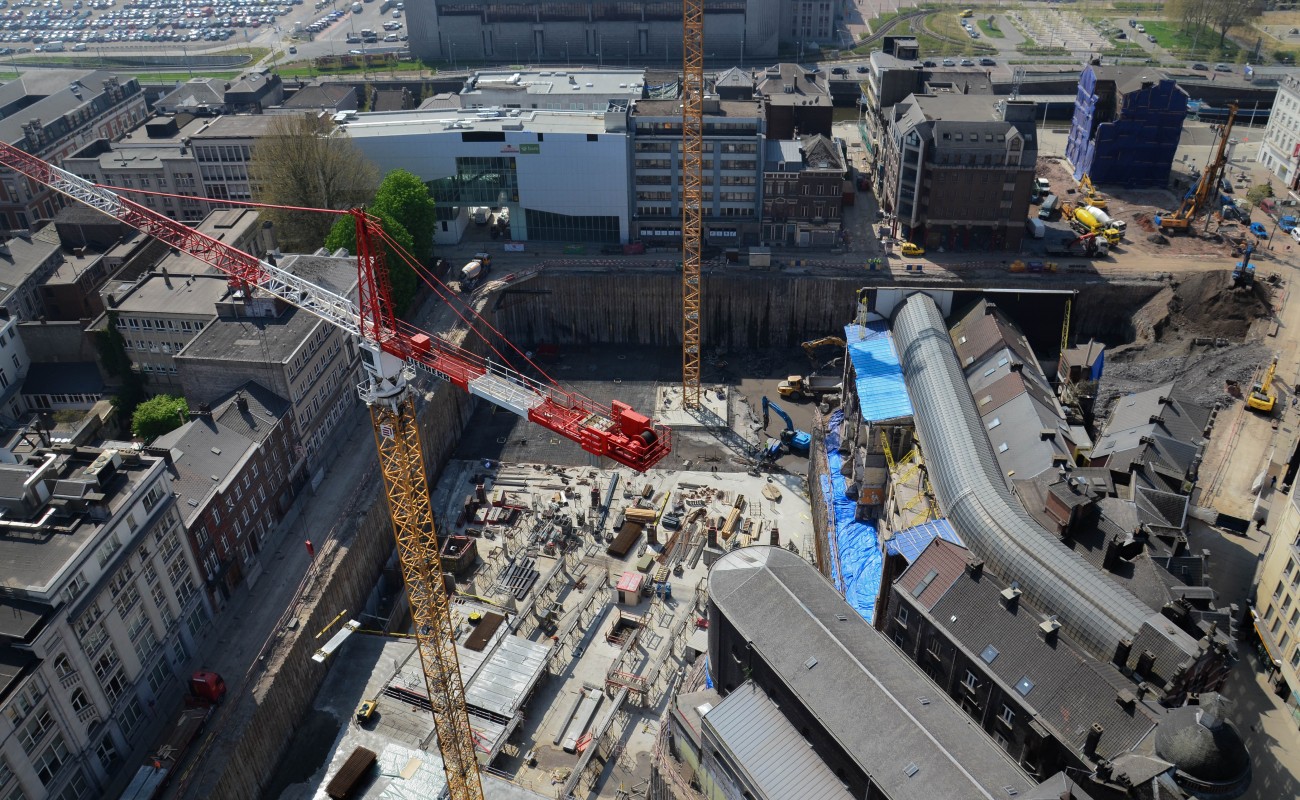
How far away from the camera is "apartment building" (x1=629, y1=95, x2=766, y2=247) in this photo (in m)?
125

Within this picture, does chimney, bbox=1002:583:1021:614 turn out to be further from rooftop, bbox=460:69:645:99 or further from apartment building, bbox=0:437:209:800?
rooftop, bbox=460:69:645:99

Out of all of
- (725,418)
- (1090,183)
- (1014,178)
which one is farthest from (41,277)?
(1090,183)

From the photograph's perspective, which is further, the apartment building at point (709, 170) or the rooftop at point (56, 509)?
the apartment building at point (709, 170)

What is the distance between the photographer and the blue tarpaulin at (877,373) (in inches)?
3378

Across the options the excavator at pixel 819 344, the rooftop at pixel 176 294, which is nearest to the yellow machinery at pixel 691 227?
the excavator at pixel 819 344

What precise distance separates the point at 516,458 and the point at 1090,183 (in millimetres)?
98808

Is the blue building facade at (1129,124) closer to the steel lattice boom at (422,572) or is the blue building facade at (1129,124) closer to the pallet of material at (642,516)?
the pallet of material at (642,516)

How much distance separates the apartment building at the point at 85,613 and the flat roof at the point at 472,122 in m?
70.5

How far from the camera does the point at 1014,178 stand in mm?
120375

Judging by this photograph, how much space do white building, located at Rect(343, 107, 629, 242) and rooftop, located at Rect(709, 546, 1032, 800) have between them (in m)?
74.5

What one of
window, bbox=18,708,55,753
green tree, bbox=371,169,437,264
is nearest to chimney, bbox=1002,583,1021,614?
window, bbox=18,708,55,753

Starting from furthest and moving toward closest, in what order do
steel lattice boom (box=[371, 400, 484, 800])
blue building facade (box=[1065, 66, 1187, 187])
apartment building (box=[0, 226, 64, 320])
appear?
blue building facade (box=[1065, 66, 1187, 187]), apartment building (box=[0, 226, 64, 320]), steel lattice boom (box=[371, 400, 484, 800])

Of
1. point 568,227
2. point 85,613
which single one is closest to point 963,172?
point 568,227

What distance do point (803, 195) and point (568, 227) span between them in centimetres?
3272
